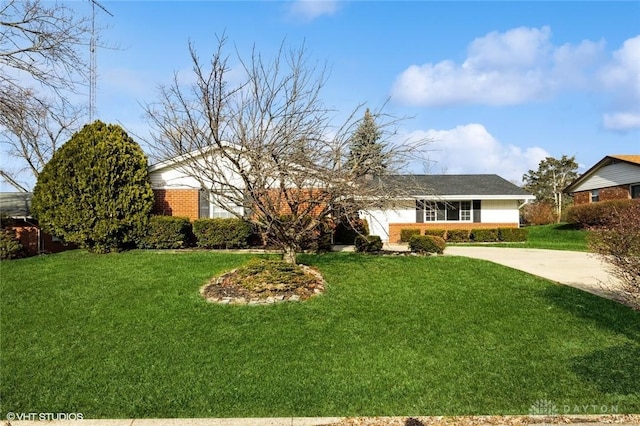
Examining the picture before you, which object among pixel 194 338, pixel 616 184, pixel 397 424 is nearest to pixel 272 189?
pixel 194 338

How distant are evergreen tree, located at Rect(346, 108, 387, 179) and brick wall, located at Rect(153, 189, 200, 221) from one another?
8548mm

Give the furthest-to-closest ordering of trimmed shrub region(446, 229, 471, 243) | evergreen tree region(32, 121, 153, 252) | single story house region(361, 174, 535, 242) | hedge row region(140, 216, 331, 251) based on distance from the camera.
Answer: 1. single story house region(361, 174, 535, 242)
2. trimmed shrub region(446, 229, 471, 243)
3. hedge row region(140, 216, 331, 251)
4. evergreen tree region(32, 121, 153, 252)

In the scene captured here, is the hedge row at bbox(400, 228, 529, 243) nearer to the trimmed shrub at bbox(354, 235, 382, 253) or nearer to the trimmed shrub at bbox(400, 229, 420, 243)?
the trimmed shrub at bbox(400, 229, 420, 243)

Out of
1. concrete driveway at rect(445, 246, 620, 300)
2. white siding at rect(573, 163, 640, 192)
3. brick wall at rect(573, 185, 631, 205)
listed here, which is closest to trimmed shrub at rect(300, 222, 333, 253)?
concrete driveway at rect(445, 246, 620, 300)

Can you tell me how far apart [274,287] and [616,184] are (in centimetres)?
2433

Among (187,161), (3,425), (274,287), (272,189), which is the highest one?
(187,161)

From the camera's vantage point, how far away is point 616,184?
78.4 feet

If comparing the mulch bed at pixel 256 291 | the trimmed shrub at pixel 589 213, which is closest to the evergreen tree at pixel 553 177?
the trimmed shrub at pixel 589 213

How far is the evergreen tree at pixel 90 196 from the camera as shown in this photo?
12.5 m

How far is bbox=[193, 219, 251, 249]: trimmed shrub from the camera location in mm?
13453

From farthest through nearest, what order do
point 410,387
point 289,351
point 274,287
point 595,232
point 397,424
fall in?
1. point 274,287
2. point 595,232
3. point 289,351
4. point 410,387
5. point 397,424

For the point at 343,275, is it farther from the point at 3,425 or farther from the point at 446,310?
the point at 3,425

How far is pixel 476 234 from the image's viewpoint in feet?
69.2

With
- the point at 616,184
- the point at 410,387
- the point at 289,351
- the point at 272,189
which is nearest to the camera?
the point at 410,387
